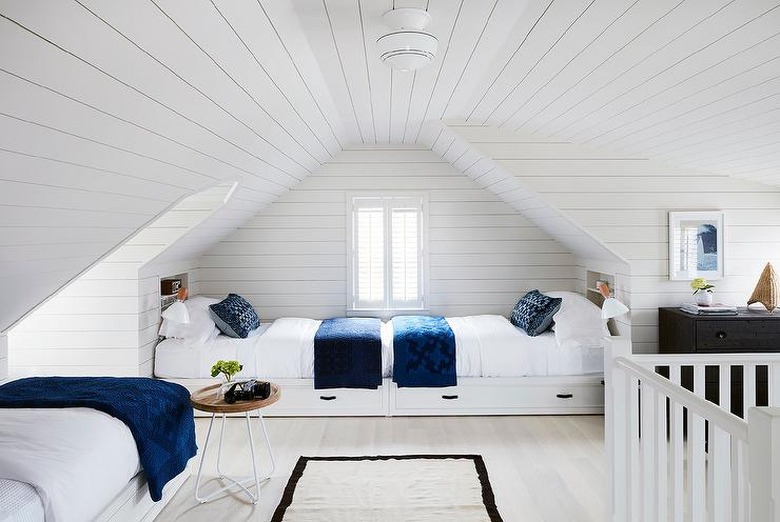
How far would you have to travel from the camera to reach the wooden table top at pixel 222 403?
299 centimetres

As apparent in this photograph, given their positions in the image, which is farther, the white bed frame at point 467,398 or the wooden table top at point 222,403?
the white bed frame at point 467,398

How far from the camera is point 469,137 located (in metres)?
Answer: 4.00

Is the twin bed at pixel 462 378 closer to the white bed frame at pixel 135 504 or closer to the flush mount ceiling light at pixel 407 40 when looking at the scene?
the white bed frame at pixel 135 504

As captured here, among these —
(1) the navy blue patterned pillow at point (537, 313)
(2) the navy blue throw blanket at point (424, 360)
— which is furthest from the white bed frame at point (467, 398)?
(1) the navy blue patterned pillow at point (537, 313)

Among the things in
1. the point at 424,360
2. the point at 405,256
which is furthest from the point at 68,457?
the point at 405,256

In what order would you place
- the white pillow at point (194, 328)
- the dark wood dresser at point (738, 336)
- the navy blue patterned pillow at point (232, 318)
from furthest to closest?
the navy blue patterned pillow at point (232, 318) < the white pillow at point (194, 328) < the dark wood dresser at point (738, 336)

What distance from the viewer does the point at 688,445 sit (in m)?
1.81

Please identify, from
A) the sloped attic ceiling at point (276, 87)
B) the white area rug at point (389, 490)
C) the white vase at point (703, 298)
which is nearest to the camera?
the sloped attic ceiling at point (276, 87)

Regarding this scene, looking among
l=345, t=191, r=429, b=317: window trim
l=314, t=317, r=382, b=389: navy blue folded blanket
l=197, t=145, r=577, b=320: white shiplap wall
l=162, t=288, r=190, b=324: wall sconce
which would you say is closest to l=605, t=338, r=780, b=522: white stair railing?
l=314, t=317, r=382, b=389: navy blue folded blanket

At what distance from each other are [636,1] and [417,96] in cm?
170

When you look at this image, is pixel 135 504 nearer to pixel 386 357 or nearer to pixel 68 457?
pixel 68 457

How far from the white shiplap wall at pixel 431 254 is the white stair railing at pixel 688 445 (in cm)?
284

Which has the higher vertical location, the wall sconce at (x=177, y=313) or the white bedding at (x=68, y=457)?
the wall sconce at (x=177, y=313)

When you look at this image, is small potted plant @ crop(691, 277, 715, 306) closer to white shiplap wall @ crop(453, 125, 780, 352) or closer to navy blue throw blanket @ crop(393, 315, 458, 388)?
white shiplap wall @ crop(453, 125, 780, 352)
